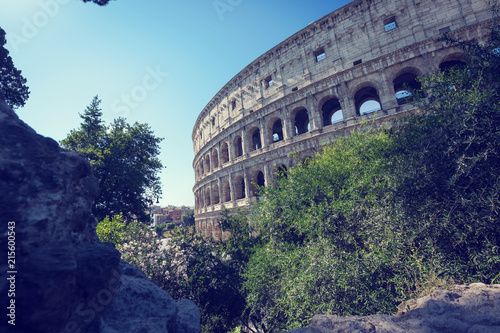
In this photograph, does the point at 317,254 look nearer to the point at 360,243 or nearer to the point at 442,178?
the point at 360,243

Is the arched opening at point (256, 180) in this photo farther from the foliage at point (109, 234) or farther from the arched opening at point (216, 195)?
the foliage at point (109, 234)

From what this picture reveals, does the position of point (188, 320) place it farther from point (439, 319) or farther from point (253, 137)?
point (253, 137)

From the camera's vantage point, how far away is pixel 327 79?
14109 millimetres

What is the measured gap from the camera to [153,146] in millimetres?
15367

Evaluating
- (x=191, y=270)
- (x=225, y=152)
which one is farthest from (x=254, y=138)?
(x=191, y=270)

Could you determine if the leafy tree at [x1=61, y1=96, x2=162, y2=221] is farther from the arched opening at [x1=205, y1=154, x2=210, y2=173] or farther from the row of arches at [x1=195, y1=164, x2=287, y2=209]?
the arched opening at [x1=205, y1=154, x2=210, y2=173]

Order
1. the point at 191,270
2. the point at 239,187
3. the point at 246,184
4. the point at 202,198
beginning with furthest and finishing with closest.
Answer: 1. the point at 202,198
2. the point at 239,187
3. the point at 246,184
4. the point at 191,270

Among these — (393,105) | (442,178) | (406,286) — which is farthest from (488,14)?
(406,286)

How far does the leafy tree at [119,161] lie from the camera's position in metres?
11.8

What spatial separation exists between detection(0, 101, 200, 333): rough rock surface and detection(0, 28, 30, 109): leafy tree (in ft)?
40.3

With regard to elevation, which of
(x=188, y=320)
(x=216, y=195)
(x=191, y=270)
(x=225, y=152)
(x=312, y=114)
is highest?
(x=312, y=114)

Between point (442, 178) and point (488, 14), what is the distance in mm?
13407

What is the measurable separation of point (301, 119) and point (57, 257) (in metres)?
17.8

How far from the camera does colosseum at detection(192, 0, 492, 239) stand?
1202cm
